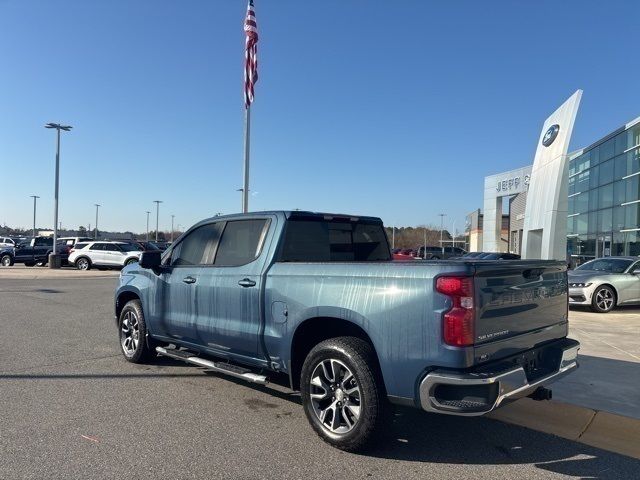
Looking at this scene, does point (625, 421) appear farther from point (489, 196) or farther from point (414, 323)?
point (489, 196)

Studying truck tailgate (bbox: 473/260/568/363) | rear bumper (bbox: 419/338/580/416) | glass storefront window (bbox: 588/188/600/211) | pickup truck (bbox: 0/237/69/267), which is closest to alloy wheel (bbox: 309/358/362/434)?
rear bumper (bbox: 419/338/580/416)

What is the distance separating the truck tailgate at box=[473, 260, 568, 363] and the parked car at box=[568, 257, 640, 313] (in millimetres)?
8108

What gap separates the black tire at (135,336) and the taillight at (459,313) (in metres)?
4.26

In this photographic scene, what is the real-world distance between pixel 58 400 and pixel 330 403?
286 cm

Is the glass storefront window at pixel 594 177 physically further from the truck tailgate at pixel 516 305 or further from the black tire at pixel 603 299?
the truck tailgate at pixel 516 305

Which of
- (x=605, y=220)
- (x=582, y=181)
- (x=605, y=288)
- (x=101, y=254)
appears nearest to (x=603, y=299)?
(x=605, y=288)

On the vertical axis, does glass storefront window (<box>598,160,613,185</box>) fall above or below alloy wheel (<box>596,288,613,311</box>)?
above

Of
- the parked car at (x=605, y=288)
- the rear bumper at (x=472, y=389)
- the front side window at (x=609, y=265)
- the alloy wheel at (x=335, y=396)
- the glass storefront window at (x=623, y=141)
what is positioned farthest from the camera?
the glass storefront window at (x=623, y=141)

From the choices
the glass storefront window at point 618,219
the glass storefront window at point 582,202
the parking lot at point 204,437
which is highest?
the glass storefront window at point 582,202

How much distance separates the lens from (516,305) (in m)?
4.02

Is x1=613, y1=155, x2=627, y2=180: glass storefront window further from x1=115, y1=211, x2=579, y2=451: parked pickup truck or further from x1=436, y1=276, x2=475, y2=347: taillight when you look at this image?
x1=436, y1=276, x2=475, y2=347: taillight

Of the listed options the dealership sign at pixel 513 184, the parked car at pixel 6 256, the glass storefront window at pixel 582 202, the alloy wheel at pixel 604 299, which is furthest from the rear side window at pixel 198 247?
the dealership sign at pixel 513 184

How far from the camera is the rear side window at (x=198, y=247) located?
227 inches

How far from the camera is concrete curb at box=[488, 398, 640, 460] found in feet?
14.4
